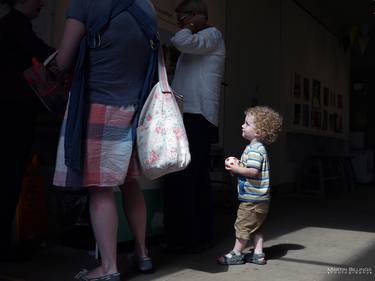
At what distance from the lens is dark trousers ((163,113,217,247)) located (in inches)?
118

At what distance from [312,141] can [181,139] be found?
6213 mm

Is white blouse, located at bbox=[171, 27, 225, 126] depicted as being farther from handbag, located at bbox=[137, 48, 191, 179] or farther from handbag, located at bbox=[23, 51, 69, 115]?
handbag, located at bbox=[23, 51, 69, 115]

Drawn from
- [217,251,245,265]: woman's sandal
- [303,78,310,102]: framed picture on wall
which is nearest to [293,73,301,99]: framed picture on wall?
[303,78,310,102]: framed picture on wall

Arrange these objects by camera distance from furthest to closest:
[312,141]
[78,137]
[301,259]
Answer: [312,141] → [301,259] → [78,137]

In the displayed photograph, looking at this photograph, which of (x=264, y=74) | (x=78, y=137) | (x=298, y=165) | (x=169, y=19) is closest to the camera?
(x=78, y=137)

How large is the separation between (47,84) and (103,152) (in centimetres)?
42

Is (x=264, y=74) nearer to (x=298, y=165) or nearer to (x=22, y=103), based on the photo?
(x=298, y=165)

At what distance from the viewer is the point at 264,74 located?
6.53 metres

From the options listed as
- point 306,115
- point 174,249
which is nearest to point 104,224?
point 174,249

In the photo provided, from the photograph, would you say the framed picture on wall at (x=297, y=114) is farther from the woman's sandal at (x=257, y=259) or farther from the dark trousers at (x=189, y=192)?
the woman's sandal at (x=257, y=259)

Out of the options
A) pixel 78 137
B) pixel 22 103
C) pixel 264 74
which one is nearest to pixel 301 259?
pixel 78 137

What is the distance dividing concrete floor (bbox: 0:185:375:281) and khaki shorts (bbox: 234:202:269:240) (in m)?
0.18

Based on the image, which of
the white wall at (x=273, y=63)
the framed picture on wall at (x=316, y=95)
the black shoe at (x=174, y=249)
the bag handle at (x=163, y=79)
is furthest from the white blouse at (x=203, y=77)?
the framed picture on wall at (x=316, y=95)

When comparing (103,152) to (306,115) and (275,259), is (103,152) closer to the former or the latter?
(275,259)
